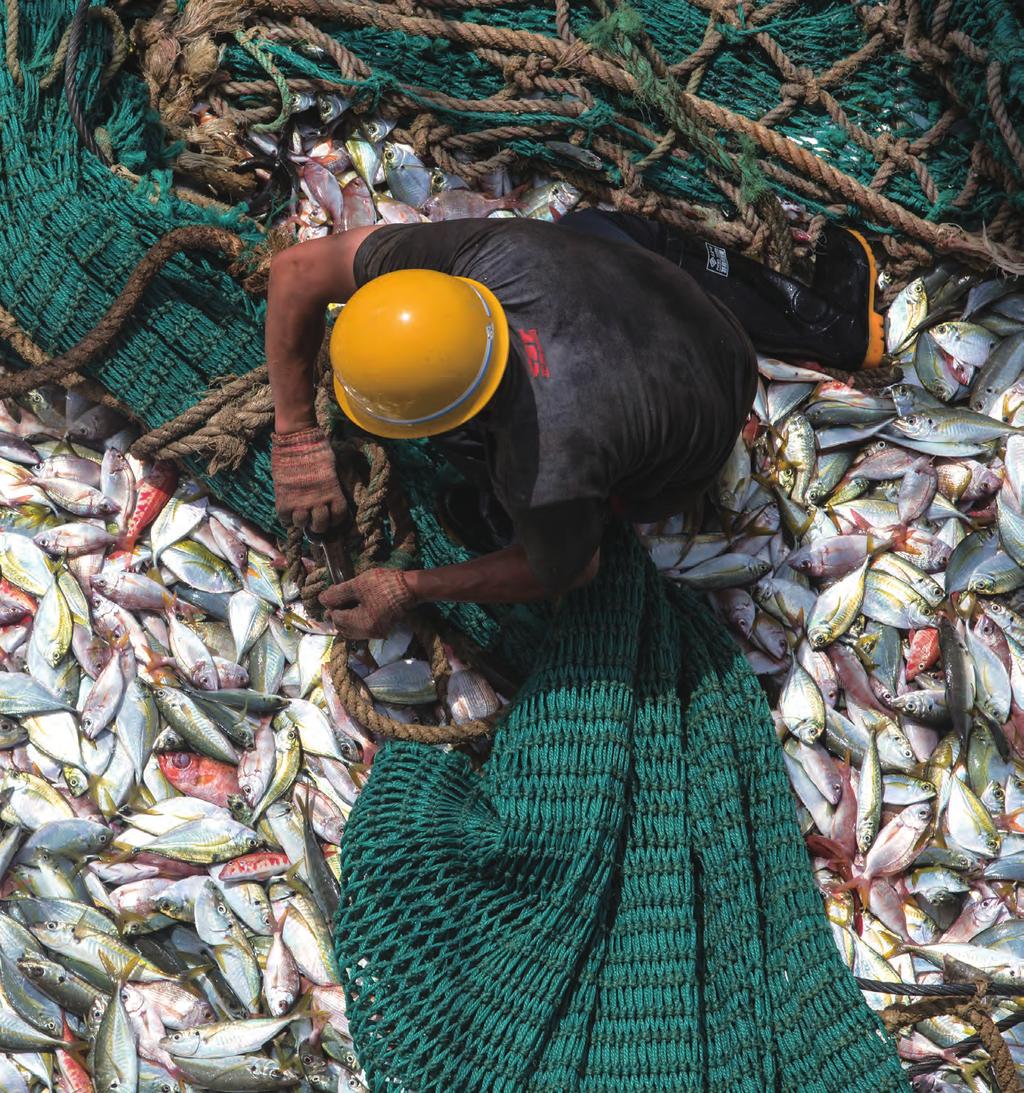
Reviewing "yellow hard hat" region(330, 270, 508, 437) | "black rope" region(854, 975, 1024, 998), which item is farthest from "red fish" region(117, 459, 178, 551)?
"black rope" region(854, 975, 1024, 998)

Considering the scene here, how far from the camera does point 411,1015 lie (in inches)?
99.1

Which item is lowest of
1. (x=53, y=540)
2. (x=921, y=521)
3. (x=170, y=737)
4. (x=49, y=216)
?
(x=170, y=737)

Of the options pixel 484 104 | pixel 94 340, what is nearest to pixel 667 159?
pixel 484 104

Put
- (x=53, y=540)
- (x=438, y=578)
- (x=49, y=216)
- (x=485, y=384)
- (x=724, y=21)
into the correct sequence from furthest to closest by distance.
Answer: (x=724, y=21)
(x=53, y=540)
(x=49, y=216)
(x=438, y=578)
(x=485, y=384)

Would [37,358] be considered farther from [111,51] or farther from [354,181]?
[354,181]

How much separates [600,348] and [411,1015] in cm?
156

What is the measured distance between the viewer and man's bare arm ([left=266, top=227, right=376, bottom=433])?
2.64m

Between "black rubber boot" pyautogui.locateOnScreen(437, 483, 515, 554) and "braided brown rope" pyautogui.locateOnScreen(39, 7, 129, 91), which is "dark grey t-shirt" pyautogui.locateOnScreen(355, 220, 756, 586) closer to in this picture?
"black rubber boot" pyautogui.locateOnScreen(437, 483, 515, 554)

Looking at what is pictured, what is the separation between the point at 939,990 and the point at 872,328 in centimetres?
187

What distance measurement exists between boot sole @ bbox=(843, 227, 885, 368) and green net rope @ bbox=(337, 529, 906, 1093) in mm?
1099

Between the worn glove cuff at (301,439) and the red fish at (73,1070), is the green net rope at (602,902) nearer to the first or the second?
the worn glove cuff at (301,439)

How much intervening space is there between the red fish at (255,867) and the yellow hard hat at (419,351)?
4.48 ft

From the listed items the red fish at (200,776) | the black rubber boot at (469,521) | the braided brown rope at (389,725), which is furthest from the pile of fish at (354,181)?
the red fish at (200,776)

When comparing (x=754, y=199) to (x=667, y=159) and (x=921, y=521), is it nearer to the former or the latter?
(x=667, y=159)
